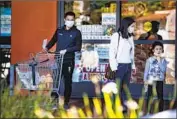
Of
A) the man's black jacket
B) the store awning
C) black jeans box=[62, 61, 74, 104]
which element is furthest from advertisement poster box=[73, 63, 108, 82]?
the man's black jacket

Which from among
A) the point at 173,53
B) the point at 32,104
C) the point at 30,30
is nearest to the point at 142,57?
the point at 173,53

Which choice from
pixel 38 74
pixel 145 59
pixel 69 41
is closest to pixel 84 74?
pixel 145 59

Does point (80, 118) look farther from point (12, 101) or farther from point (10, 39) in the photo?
point (10, 39)

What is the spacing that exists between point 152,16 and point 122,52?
2920mm

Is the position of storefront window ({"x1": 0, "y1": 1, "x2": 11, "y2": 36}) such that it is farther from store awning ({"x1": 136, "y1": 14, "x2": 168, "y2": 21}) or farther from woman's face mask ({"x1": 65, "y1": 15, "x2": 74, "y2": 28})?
store awning ({"x1": 136, "y1": 14, "x2": 168, "y2": 21})

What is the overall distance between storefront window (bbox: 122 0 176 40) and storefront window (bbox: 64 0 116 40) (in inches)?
12.8

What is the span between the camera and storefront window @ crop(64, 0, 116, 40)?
37.5 ft

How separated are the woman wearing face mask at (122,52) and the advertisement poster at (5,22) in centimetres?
384

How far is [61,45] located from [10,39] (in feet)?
9.02

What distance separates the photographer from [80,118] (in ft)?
17.1

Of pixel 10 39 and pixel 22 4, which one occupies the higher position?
pixel 22 4

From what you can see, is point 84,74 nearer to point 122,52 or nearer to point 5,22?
point 5,22

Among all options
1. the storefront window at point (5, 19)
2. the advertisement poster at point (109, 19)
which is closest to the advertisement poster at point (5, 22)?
the storefront window at point (5, 19)

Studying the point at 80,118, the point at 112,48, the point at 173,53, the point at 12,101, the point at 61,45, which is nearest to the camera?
the point at 80,118
